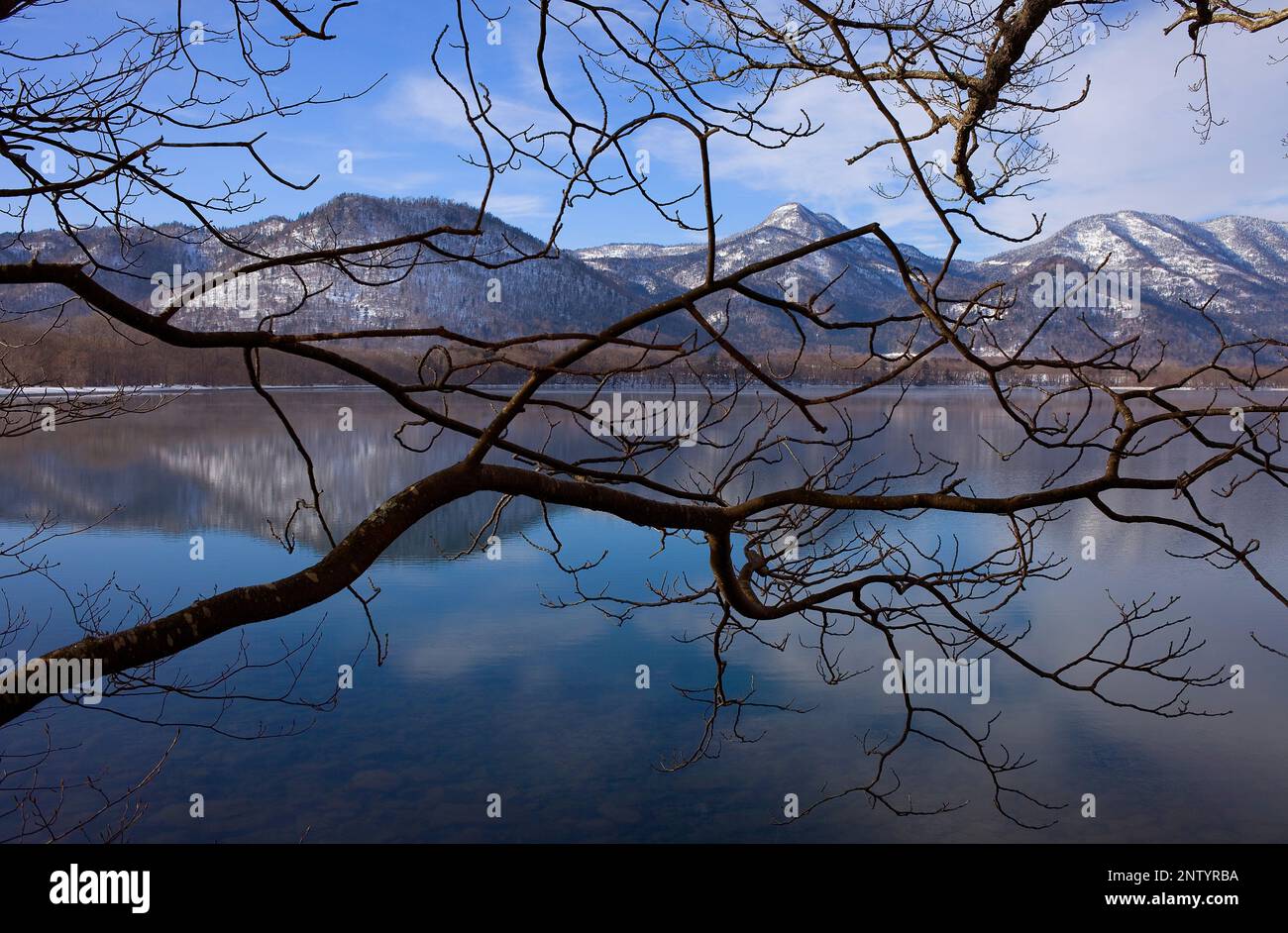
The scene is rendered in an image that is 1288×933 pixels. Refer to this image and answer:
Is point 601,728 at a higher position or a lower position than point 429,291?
lower

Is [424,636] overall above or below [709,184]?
below

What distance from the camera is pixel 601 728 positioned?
9805 mm

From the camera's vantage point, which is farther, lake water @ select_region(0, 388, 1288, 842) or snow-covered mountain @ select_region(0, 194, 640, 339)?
snow-covered mountain @ select_region(0, 194, 640, 339)

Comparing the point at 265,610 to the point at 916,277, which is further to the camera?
the point at 916,277

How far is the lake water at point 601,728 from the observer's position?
7.95 meters

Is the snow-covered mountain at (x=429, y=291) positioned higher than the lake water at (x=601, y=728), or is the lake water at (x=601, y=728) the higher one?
the snow-covered mountain at (x=429, y=291)

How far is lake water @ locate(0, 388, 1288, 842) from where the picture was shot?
7.95 meters

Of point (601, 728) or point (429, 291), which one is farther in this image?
point (429, 291)

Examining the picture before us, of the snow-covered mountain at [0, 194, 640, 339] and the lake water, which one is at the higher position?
the snow-covered mountain at [0, 194, 640, 339]

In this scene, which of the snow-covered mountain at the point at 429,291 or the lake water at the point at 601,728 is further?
the snow-covered mountain at the point at 429,291
